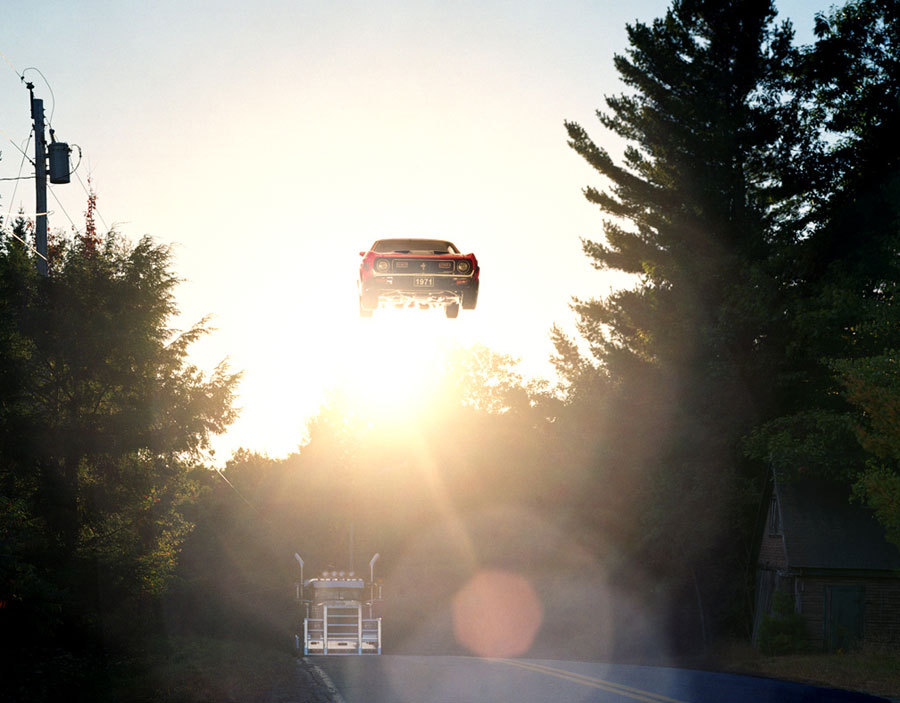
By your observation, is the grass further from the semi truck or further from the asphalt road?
the semi truck

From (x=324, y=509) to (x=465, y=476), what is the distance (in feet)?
45.4

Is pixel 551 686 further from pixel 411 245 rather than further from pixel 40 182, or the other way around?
pixel 40 182

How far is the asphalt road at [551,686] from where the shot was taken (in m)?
17.4

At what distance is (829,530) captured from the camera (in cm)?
3541

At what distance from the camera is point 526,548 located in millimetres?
56844

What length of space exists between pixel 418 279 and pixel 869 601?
81.7ft

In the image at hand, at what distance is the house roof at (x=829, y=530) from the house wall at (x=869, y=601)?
73 cm

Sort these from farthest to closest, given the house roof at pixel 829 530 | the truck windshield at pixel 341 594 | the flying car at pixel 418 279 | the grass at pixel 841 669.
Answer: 1. the truck windshield at pixel 341 594
2. the house roof at pixel 829 530
3. the grass at pixel 841 669
4. the flying car at pixel 418 279

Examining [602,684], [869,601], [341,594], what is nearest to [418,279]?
[602,684]

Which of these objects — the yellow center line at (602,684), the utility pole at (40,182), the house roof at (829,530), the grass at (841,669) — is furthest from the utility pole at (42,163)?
the house roof at (829,530)

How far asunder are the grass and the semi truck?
40.1ft

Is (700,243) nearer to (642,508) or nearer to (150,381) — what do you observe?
(642,508)

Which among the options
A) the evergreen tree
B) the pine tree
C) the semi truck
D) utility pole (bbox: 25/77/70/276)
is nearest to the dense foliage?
the pine tree

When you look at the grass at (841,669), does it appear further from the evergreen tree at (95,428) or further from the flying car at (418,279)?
the evergreen tree at (95,428)
